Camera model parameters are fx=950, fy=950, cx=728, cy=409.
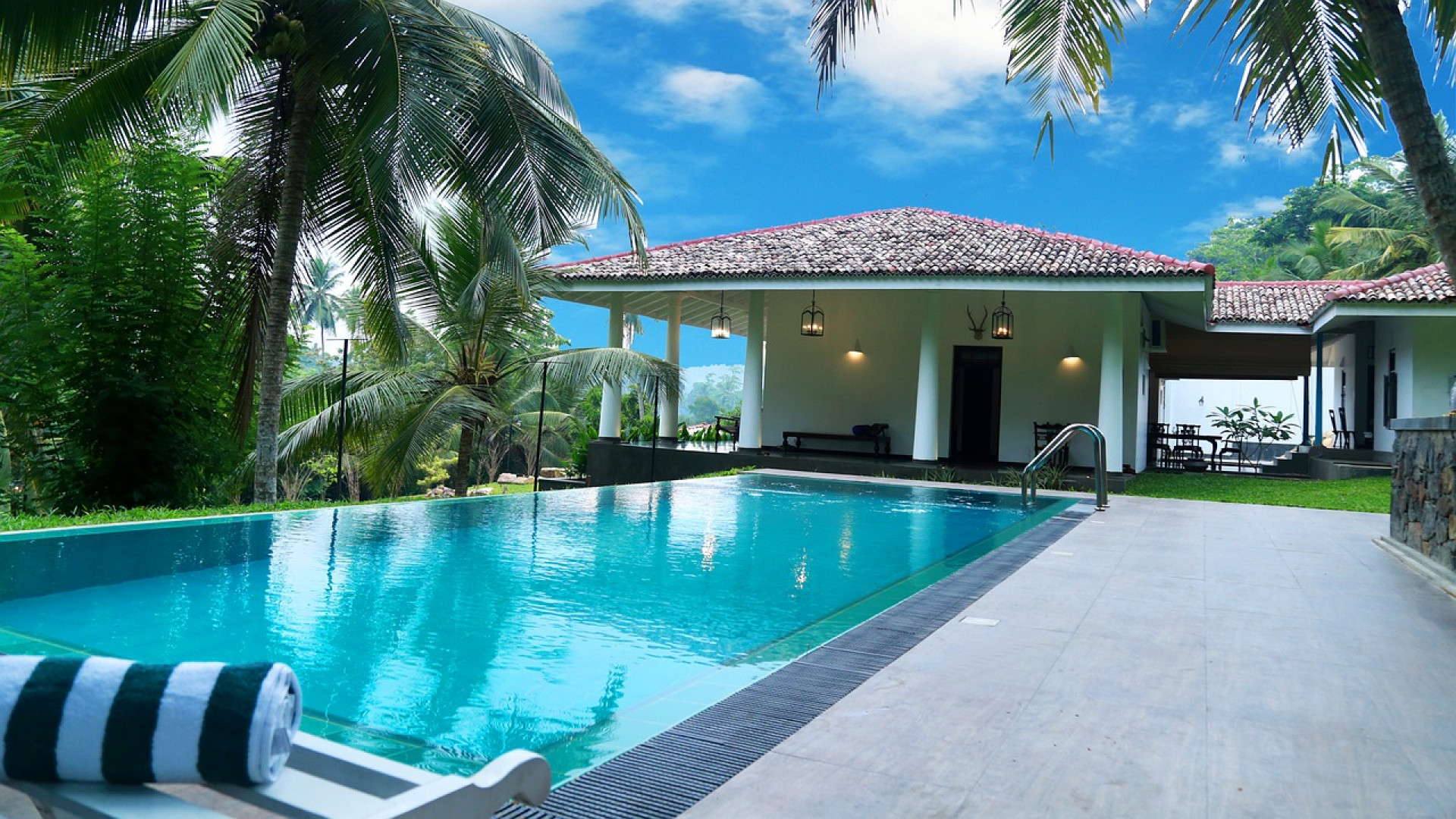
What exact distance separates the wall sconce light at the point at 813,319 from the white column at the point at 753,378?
3.94 ft

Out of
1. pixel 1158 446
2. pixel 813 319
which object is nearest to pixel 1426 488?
pixel 813 319

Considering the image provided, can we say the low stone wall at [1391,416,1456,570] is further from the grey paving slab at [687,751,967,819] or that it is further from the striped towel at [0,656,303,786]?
the striped towel at [0,656,303,786]

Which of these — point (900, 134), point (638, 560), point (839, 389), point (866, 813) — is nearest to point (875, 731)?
point (866, 813)

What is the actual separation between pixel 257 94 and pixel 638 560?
25.0 ft

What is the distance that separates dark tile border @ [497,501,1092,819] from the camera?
2473 mm

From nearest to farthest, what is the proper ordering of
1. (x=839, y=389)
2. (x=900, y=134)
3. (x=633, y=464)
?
(x=633, y=464) → (x=839, y=389) → (x=900, y=134)

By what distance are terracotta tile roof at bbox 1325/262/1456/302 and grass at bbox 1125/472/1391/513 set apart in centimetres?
312

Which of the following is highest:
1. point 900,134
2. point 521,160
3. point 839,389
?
point 900,134

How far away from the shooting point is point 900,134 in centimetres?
13612

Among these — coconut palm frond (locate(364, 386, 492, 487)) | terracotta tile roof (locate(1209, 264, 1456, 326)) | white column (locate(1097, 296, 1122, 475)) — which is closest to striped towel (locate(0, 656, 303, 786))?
coconut palm frond (locate(364, 386, 492, 487))

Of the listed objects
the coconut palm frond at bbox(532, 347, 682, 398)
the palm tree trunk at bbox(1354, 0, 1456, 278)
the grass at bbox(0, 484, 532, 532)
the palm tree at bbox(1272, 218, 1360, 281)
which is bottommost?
the grass at bbox(0, 484, 532, 532)

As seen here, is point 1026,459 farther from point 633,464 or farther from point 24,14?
point 24,14

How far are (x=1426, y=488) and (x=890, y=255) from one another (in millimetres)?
11164

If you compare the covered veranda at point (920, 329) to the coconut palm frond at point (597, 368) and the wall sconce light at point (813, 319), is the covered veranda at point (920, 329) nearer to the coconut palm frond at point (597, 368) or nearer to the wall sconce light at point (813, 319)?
the wall sconce light at point (813, 319)
